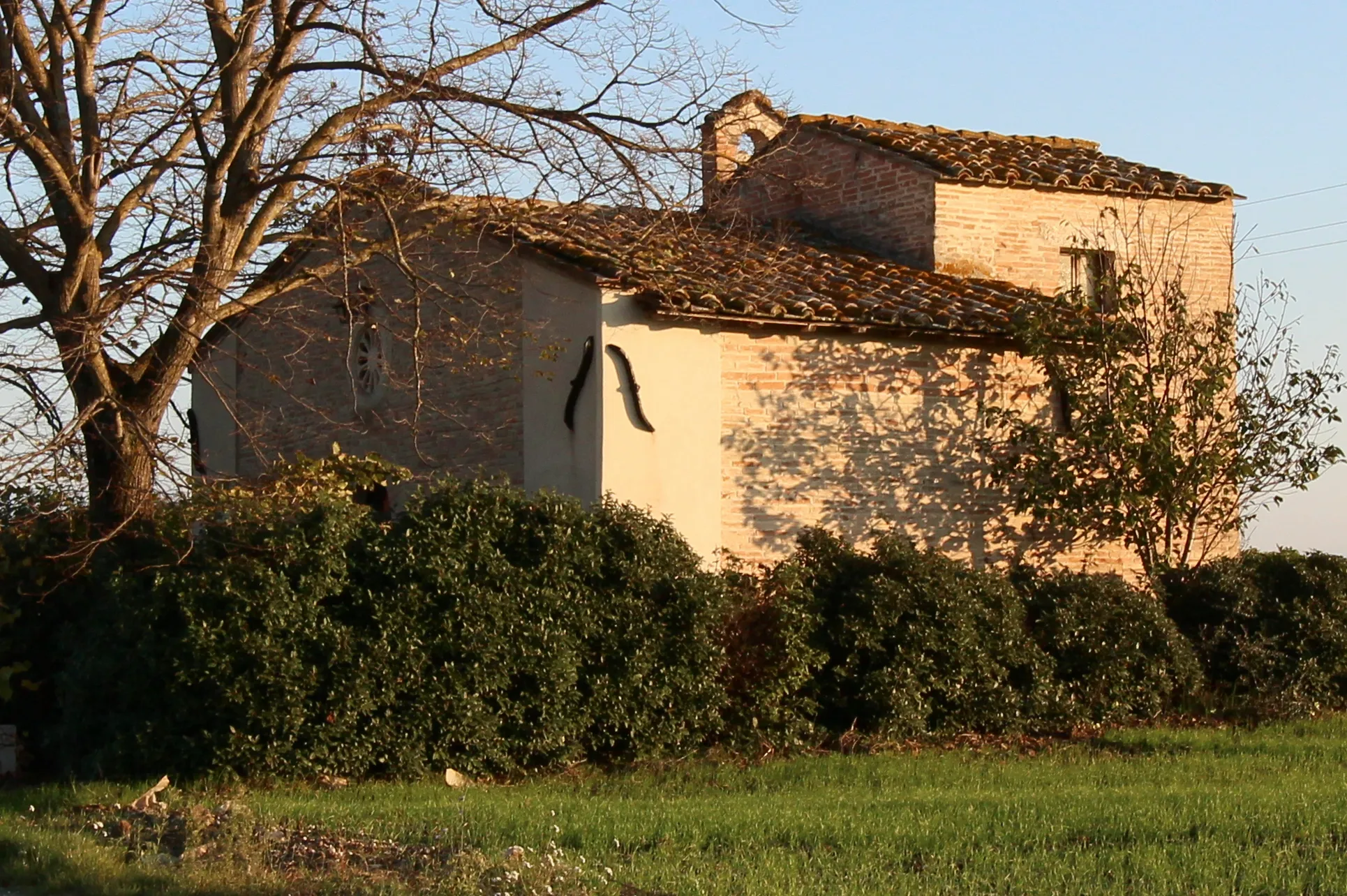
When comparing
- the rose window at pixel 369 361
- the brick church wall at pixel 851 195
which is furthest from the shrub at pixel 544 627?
the brick church wall at pixel 851 195

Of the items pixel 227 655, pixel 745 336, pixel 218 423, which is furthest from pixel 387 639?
pixel 218 423

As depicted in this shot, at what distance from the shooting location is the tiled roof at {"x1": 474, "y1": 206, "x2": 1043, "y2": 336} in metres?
14.4

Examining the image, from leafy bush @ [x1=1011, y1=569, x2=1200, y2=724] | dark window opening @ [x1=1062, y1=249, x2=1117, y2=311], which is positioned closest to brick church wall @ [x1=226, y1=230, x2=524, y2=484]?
leafy bush @ [x1=1011, y1=569, x2=1200, y2=724]

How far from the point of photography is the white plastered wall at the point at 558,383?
15.0 m

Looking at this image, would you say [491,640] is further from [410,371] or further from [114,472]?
[410,371]

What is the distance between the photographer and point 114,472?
41.5 feet

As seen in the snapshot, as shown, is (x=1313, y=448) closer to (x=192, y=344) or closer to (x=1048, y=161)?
(x=1048, y=161)

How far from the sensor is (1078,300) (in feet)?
55.2

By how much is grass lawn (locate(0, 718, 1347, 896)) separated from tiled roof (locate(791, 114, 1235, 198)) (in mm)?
8501

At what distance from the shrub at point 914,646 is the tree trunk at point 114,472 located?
557 cm

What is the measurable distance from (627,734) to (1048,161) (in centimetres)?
1095

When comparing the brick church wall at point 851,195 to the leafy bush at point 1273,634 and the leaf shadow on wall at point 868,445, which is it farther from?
the leafy bush at point 1273,634

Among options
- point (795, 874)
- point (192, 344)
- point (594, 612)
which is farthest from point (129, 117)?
point (795, 874)

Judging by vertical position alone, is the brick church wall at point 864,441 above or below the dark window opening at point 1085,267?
below
